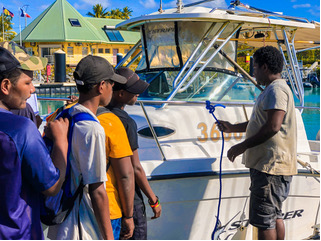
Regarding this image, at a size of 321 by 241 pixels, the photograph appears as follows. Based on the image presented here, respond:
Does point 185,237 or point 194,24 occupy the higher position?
point 194,24

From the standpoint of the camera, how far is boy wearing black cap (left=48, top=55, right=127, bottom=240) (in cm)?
173

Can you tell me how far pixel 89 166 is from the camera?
1.73 meters

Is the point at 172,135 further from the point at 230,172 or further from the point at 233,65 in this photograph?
the point at 233,65

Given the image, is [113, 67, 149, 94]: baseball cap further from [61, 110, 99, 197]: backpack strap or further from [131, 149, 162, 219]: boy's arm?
[61, 110, 99, 197]: backpack strap

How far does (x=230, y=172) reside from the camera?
350 centimetres

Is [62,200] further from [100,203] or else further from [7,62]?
[7,62]

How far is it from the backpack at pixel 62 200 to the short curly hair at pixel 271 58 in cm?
155

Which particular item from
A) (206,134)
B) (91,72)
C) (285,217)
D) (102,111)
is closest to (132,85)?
(102,111)

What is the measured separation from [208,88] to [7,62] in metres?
3.15

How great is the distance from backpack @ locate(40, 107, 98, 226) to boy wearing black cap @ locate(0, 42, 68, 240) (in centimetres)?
5

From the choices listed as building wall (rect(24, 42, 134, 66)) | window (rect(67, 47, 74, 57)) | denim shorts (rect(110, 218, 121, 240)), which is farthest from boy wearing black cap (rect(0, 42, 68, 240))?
window (rect(67, 47, 74, 57))

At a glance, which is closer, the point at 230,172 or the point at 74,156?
the point at 74,156

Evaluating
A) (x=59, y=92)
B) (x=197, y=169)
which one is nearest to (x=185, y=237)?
(x=197, y=169)

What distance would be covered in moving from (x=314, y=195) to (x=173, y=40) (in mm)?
2461
